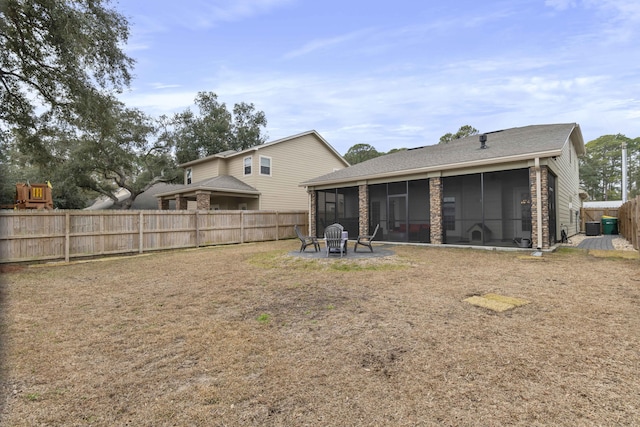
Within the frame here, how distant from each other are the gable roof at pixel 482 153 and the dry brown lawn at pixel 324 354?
4.91 meters

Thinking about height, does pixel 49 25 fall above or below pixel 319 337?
above

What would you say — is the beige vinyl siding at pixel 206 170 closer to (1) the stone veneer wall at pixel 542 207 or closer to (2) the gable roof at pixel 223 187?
(2) the gable roof at pixel 223 187

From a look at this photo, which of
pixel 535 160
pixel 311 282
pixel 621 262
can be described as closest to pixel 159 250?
pixel 311 282

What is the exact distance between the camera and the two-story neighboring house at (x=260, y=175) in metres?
18.0

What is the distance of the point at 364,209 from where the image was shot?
13.6 metres

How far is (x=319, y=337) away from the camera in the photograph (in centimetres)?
331

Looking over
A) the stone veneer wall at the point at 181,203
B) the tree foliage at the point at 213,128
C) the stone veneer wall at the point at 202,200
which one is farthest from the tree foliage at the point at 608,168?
the stone veneer wall at the point at 181,203

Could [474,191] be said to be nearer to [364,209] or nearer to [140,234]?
[364,209]

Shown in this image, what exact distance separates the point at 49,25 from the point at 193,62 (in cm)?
531

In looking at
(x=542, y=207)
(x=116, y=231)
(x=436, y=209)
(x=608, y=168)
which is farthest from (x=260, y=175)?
(x=608, y=168)

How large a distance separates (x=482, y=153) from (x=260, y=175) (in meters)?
12.0

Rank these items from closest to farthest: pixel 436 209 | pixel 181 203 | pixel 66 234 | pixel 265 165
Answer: pixel 66 234
pixel 436 209
pixel 265 165
pixel 181 203

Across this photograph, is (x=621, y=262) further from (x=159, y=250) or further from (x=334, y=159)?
(x=334, y=159)

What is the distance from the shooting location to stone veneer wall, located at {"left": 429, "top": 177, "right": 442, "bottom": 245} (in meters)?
11.4
